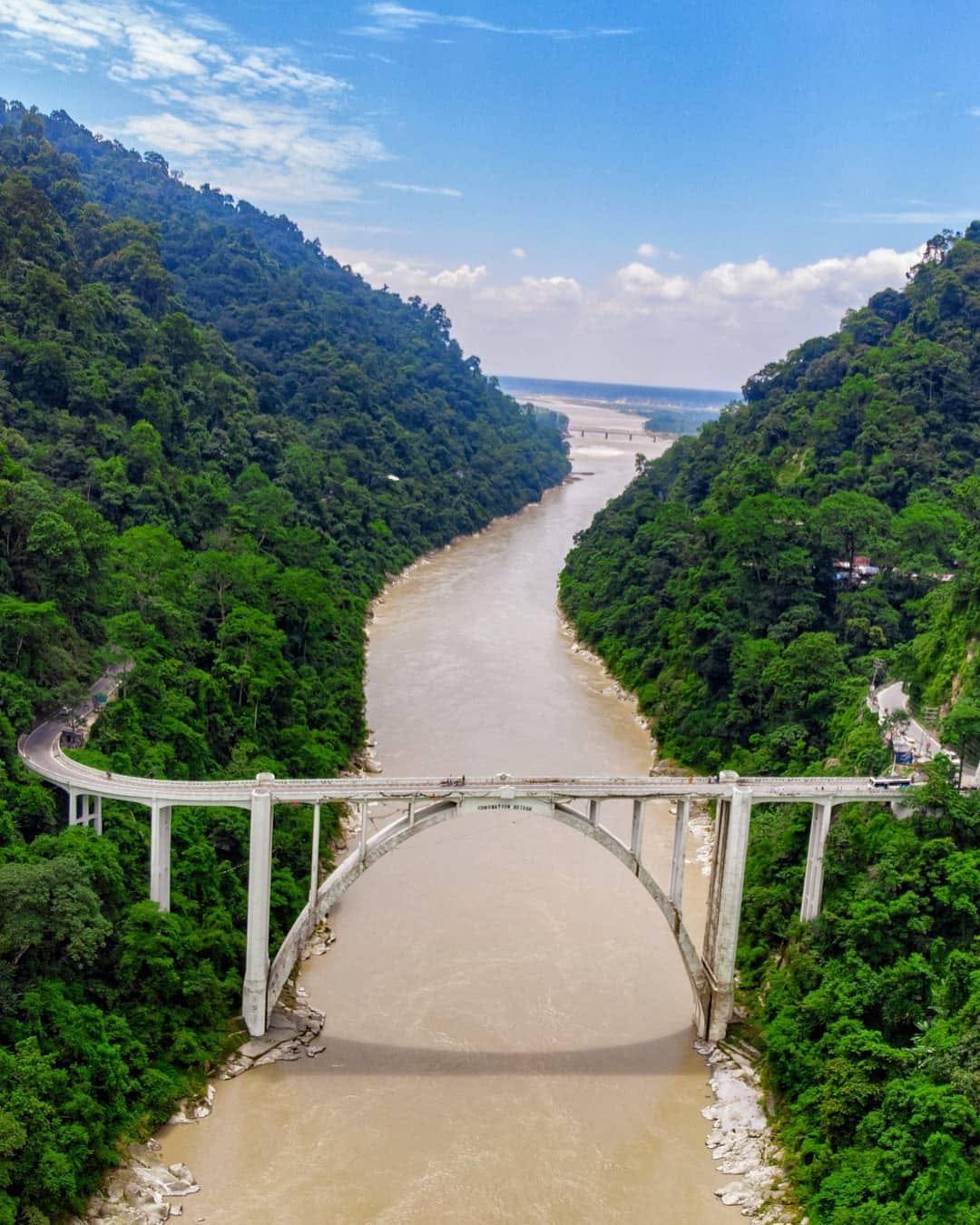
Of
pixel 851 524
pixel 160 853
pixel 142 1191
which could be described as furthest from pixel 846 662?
pixel 142 1191

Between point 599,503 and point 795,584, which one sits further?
point 599,503

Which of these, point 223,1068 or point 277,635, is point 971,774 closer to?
point 223,1068

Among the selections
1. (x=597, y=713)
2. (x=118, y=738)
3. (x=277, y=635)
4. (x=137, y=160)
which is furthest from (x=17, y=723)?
(x=137, y=160)

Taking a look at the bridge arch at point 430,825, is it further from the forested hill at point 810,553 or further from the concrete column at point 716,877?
the forested hill at point 810,553

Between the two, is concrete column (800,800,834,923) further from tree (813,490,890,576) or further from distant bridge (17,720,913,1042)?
tree (813,490,890,576)

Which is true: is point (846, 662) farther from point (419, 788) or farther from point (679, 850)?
point (419, 788)

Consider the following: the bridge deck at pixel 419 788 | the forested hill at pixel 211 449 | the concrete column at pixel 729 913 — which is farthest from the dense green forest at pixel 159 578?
the concrete column at pixel 729 913
